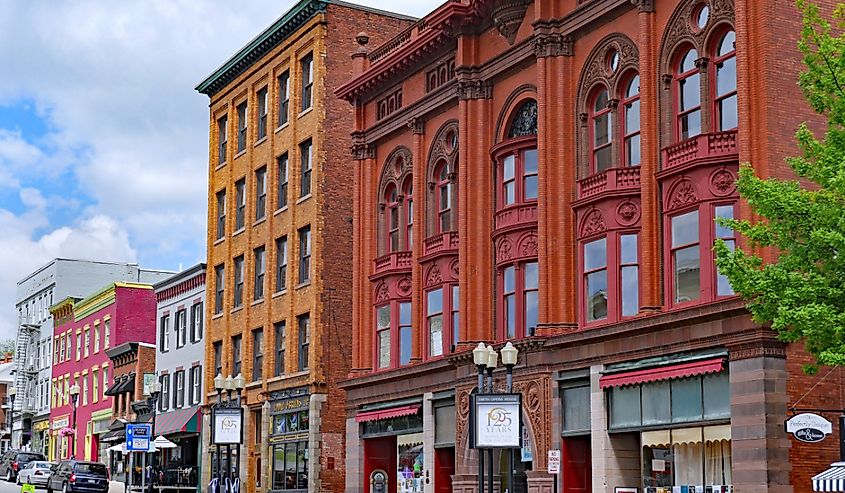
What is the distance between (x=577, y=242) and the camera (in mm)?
36531

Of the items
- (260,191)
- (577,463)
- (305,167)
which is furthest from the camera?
(260,191)

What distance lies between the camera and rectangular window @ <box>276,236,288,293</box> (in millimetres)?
57188

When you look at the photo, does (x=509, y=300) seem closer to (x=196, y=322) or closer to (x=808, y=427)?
(x=808, y=427)

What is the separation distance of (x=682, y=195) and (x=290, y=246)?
88.0 feet

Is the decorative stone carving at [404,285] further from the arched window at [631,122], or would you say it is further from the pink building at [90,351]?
the pink building at [90,351]

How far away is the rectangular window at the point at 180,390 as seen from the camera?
225 ft

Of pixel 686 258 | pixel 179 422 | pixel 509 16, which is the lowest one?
pixel 179 422

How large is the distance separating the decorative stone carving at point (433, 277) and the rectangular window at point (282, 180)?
14.6 m

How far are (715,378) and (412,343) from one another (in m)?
16.2

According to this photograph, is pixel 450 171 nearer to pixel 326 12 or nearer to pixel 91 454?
pixel 326 12

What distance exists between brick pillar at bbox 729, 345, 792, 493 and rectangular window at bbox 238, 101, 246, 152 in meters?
37.7

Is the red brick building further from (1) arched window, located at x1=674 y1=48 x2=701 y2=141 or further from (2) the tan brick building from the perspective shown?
(2) the tan brick building

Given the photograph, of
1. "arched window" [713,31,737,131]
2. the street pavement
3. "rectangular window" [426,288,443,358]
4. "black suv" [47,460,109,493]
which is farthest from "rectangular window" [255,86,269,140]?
"arched window" [713,31,737,131]

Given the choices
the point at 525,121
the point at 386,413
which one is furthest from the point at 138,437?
the point at 525,121
